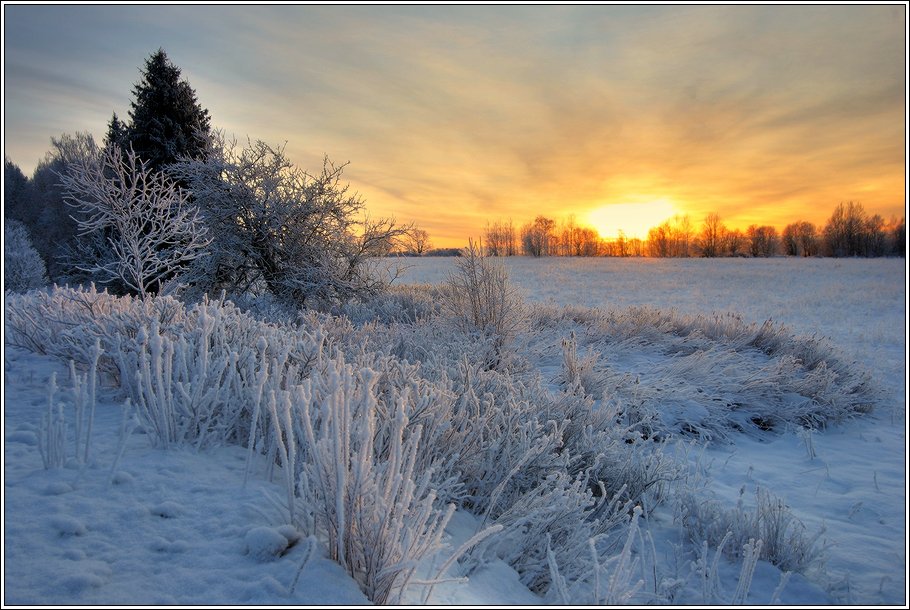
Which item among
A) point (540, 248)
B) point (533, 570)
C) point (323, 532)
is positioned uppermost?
point (540, 248)

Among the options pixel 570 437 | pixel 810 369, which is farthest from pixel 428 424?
pixel 810 369

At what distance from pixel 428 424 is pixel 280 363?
35.8 inches

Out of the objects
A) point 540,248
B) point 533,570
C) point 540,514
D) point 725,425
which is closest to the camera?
point 533,570

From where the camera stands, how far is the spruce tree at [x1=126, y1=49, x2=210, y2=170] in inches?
553

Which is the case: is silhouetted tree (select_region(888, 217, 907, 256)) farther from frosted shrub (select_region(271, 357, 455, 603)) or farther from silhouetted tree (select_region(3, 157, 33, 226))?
silhouetted tree (select_region(3, 157, 33, 226))

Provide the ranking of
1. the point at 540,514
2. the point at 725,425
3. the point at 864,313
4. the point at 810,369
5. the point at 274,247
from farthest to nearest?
the point at 864,313 → the point at 274,247 → the point at 810,369 → the point at 725,425 → the point at 540,514

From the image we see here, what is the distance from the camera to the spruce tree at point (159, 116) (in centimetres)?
1405

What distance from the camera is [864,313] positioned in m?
16.1

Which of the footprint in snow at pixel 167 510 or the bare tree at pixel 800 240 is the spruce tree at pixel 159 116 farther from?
the bare tree at pixel 800 240

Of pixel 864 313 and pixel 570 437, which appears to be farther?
pixel 864 313

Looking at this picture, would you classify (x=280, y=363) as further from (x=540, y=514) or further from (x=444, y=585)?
(x=540, y=514)

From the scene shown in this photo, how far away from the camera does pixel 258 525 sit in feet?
6.13

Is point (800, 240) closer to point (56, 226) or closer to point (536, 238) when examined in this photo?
point (536, 238)

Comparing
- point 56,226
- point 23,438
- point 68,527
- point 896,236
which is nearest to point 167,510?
point 68,527
